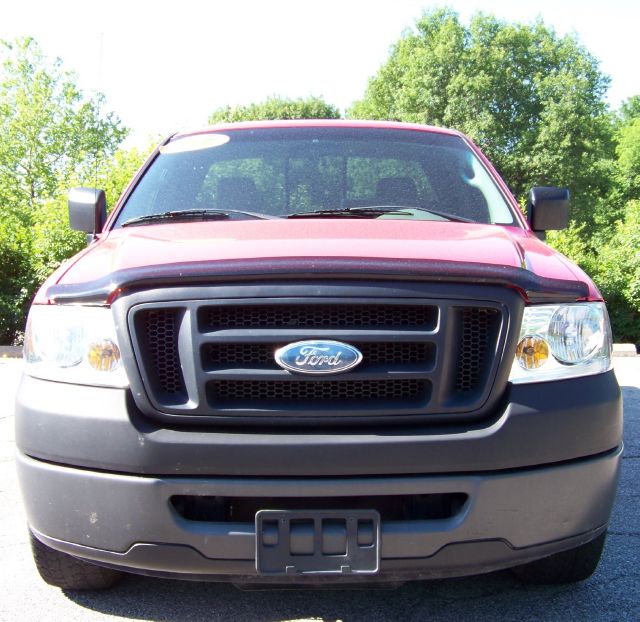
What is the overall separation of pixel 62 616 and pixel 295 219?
67.5 inches

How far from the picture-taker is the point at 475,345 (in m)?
2.13

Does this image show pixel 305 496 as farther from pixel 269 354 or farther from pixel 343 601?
pixel 343 601

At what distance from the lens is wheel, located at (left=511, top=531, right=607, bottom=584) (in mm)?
2584

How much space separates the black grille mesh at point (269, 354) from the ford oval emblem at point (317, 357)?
3 cm

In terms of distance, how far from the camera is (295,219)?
9.57 ft

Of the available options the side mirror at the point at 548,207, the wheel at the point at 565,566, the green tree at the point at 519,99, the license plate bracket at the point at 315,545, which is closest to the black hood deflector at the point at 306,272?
the license plate bracket at the point at 315,545

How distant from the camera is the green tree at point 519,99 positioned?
38.6 meters

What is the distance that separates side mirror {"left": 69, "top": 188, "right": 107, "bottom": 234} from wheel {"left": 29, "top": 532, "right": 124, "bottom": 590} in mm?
1649

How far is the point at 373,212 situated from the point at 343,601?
1581 millimetres

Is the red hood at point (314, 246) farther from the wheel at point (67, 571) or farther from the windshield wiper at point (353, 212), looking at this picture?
the wheel at point (67, 571)

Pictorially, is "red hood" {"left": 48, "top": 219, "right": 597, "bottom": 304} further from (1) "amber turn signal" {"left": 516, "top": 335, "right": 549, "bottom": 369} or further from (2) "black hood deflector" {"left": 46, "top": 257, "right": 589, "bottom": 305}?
(1) "amber turn signal" {"left": 516, "top": 335, "right": 549, "bottom": 369}

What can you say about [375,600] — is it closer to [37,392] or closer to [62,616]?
[62,616]

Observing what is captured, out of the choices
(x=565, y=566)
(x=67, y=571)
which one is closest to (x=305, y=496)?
(x=67, y=571)

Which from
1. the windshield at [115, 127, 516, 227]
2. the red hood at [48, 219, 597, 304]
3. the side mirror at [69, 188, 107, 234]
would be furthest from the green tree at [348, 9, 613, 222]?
the red hood at [48, 219, 597, 304]
